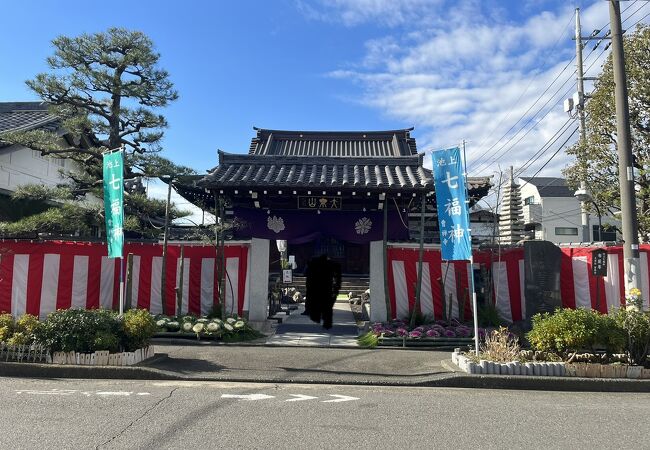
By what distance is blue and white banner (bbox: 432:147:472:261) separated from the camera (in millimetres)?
8656

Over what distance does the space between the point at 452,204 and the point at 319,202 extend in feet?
14.1

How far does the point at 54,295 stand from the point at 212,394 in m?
7.94

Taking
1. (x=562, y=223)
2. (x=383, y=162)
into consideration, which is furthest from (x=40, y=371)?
(x=562, y=223)

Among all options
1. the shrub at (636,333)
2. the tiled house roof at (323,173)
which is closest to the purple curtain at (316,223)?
the tiled house roof at (323,173)

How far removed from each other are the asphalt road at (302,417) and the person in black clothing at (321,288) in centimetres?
594

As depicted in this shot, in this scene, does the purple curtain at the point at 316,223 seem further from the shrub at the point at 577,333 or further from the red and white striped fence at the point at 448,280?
the shrub at the point at 577,333

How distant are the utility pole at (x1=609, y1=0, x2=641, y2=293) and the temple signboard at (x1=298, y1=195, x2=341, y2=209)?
670 centimetres

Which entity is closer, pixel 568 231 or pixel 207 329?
pixel 207 329

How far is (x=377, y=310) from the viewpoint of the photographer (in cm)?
1225

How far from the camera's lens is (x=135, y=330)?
799 cm

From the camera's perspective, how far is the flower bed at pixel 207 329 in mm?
10406

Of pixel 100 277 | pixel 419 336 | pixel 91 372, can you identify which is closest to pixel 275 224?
pixel 419 336

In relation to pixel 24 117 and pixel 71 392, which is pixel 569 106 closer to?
pixel 71 392

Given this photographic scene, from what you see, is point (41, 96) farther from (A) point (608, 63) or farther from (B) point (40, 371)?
(A) point (608, 63)
